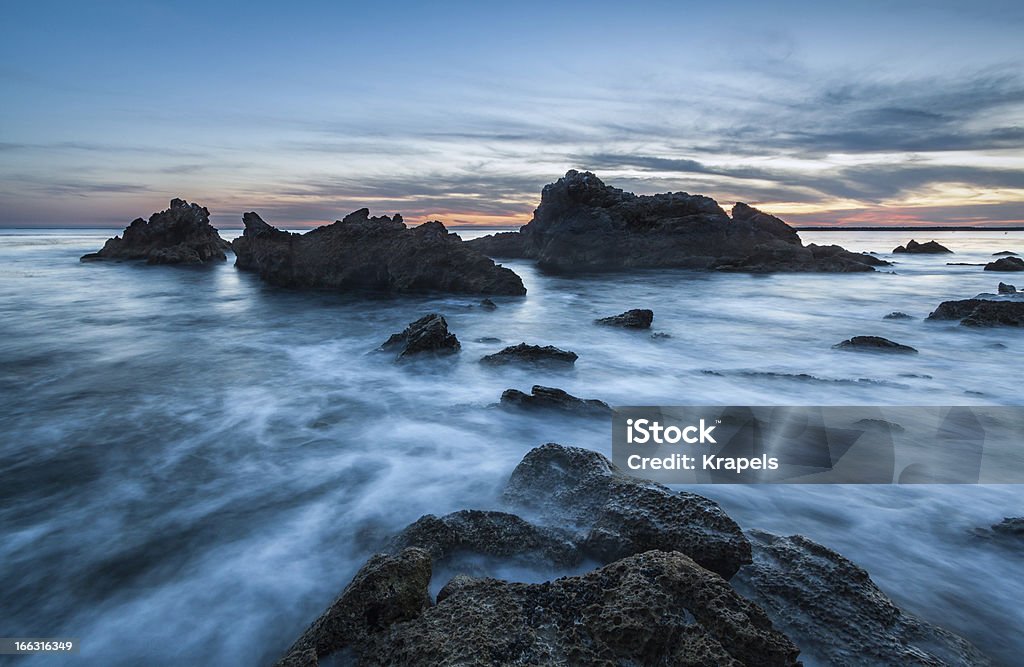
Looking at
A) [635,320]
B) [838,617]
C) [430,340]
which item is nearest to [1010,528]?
[838,617]

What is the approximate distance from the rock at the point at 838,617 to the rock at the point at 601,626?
0.53 meters

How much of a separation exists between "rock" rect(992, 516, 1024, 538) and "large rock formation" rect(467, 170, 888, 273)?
30.3 meters

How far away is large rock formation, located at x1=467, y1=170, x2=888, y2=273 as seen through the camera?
116 ft

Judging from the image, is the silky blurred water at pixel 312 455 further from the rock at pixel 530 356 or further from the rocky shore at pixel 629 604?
the rocky shore at pixel 629 604

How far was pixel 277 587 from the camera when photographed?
12.6 ft

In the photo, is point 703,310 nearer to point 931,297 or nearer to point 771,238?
point 931,297

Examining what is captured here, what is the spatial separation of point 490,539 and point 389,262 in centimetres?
1854

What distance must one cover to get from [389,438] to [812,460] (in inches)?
190

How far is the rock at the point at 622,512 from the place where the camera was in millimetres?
3191

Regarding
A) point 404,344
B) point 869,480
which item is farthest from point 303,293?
point 869,480

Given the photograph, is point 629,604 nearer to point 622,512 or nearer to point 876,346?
point 622,512

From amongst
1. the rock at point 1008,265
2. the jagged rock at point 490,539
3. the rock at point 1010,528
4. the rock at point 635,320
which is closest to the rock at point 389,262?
the rock at point 635,320

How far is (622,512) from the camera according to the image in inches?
139

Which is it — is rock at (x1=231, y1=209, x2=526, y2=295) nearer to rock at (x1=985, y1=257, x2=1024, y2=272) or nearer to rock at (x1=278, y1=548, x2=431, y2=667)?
rock at (x1=278, y1=548, x2=431, y2=667)
